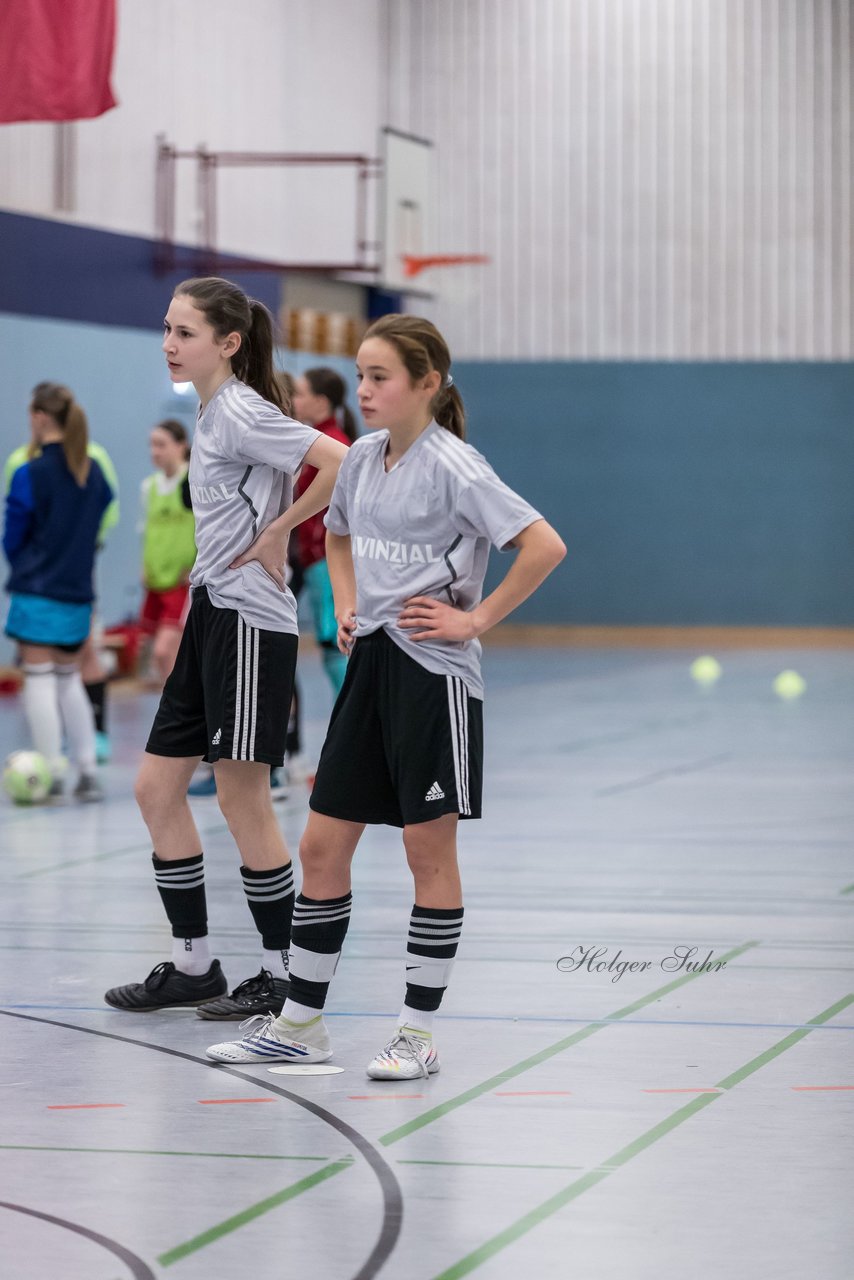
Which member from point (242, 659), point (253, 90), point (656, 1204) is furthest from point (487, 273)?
point (656, 1204)

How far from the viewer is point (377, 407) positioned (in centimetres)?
378

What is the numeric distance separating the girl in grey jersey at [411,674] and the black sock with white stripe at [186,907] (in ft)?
1.68

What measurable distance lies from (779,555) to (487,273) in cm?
431

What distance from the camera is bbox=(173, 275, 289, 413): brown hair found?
4203 millimetres

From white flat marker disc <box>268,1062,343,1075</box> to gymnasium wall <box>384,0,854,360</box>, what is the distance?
53.8 feet

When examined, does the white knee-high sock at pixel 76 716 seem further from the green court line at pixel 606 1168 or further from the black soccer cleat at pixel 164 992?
the green court line at pixel 606 1168

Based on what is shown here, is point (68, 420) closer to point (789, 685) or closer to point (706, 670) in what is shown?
point (789, 685)

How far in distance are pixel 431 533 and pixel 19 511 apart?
15.4 feet

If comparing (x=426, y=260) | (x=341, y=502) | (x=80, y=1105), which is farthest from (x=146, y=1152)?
(x=426, y=260)

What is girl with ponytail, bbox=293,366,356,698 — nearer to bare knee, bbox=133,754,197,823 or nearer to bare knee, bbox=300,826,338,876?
bare knee, bbox=133,754,197,823

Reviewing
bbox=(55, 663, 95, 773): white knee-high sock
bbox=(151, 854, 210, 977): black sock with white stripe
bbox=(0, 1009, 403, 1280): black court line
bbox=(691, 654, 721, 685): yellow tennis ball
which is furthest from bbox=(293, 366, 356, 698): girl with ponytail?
bbox=(691, 654, 721, 685): yellow tennis ball

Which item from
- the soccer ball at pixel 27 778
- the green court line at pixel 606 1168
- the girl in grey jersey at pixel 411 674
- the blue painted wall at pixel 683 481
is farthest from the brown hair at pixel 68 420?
the blue painted wall at pixel 683 481

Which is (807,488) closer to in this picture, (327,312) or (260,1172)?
(327,312)

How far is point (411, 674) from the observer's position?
3.75 m
